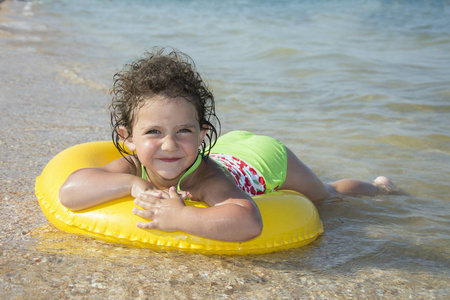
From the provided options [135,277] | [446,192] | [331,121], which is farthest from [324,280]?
[331,121]

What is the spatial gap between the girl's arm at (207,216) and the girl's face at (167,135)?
149 mm

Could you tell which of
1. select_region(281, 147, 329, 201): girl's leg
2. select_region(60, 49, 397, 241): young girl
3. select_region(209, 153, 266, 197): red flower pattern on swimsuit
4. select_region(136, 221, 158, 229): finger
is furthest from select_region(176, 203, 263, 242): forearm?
select_region(281, 147, 329, 201): girl's leg

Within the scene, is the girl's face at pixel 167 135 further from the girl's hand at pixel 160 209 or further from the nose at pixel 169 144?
the girl's hand at pixel 160 209

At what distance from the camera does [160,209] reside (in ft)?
8.66

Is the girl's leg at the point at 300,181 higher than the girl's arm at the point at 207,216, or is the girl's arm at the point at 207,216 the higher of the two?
the girl's arm at the point at 207,216

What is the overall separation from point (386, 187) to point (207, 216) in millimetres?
2027

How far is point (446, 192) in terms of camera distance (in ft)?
13.3

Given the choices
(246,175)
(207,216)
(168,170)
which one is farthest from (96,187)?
(246,175)

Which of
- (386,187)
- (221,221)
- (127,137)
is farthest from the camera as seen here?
(386,187)

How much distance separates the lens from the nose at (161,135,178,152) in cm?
257

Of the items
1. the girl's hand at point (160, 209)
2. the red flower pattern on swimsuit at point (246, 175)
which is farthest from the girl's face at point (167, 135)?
the red flower pattern on swimsuit at point (246, 175)

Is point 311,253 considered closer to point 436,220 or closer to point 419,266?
point 419,266

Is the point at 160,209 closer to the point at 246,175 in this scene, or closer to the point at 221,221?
the point at 221,221

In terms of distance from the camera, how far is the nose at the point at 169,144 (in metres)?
2.57
